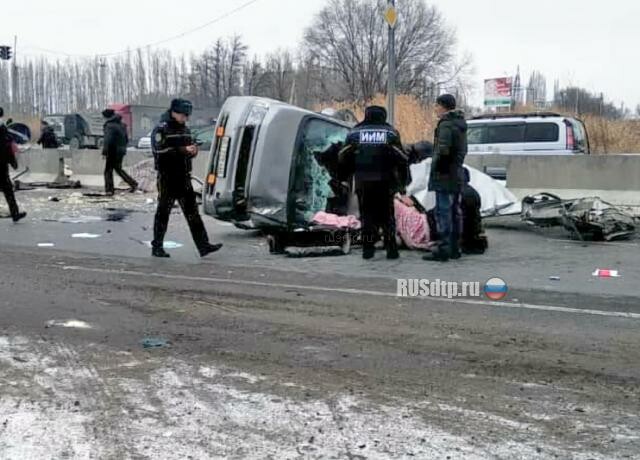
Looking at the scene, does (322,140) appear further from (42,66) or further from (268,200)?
(42,66)

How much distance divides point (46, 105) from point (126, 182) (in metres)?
78.6

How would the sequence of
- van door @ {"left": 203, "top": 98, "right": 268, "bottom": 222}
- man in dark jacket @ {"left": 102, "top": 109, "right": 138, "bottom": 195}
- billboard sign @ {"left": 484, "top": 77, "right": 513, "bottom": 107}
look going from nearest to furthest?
van door @ {"left": 203, "top": 98, "right": 268, "bottom": 222} → man in dark jacket @ {"left": 102, "top": 109, "right": 138, "bottom": 195} → billboard sign @ {"left": 484, "top": 77, "right": 513, "bottom": 107}

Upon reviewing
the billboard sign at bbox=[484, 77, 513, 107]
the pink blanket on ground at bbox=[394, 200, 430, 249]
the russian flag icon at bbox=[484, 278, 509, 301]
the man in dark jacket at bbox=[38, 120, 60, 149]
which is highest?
the billboard sign at bbox=[484, 77, 513, 107]

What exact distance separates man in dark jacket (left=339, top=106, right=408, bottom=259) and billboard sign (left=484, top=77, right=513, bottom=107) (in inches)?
1545

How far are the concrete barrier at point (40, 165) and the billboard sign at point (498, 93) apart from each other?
32.8 metres

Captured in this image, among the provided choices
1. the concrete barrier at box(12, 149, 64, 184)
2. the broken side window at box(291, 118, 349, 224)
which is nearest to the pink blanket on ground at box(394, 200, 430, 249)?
the broken side window at box(291, 118, 349, 224)

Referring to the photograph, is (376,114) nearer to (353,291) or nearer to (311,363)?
(353,291)

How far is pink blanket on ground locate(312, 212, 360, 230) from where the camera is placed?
28.8 ft

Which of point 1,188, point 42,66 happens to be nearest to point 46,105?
point 42,66

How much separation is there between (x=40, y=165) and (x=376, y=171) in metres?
13.2

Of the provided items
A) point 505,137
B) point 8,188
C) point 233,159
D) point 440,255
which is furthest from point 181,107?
point 505,137

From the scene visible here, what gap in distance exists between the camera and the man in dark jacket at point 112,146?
15.2 m

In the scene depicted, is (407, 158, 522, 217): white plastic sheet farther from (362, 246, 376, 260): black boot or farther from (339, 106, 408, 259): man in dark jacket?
(362, 246, 376, 260): black boot

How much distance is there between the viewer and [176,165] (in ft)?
26.7
